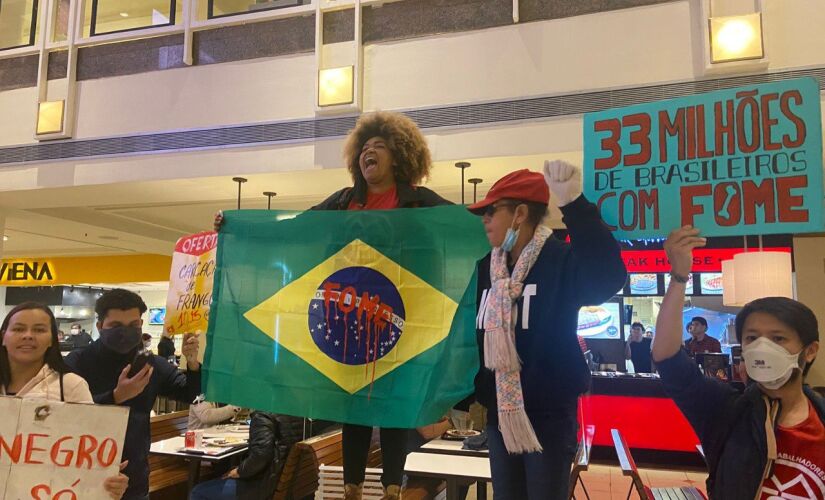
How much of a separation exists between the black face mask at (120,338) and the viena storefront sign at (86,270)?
10220 mm

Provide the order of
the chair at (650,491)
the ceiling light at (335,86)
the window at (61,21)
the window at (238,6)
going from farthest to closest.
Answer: the window at (61,21)
the window at (238,6)
the ceiling light at (335,86)
the chair at (650,491)

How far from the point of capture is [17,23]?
265 inches

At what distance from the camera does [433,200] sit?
2311mm

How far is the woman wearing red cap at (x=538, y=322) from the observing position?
66.2 inches

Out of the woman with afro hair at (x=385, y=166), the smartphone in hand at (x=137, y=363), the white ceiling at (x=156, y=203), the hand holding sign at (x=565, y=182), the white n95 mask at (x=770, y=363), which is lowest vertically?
the smartphone in hand at (x=137, y=363)

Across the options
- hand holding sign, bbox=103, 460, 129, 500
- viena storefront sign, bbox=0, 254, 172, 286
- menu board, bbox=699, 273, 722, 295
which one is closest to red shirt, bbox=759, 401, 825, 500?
hand holding sign, bbox=103, 460, 129, 500

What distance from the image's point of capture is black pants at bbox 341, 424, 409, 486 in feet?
7.06

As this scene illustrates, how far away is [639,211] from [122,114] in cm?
542

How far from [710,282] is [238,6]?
7344 millimetres

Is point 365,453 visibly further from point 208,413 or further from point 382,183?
point 208,413

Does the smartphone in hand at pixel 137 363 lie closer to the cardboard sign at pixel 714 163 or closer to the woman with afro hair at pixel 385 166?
the woman with afro hair at pixel 385 166

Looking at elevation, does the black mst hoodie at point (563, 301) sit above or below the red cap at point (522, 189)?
below

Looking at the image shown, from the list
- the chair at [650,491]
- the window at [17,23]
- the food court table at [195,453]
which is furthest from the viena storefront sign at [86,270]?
the chair at [650,491]

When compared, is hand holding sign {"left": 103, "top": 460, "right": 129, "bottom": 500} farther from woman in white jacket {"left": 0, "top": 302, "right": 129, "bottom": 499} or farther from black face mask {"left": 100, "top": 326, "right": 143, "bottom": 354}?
black face mask {"left": 100, "top": 326, "right": 143, "bottom": 354}
